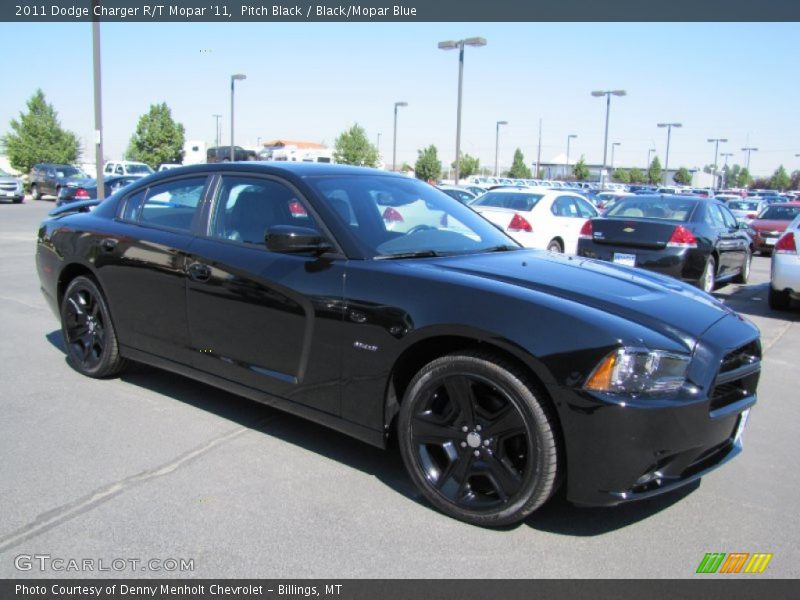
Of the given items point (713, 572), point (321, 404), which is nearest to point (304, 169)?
point (321, 404)

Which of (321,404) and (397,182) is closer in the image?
(321,404)

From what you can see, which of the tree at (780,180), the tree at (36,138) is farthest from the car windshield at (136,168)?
the tree at (780,180)

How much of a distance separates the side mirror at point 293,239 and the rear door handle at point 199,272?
678 millimetres

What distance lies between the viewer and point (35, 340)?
6180 millimetres

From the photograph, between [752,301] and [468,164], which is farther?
[468,164]

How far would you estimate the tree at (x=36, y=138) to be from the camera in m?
46.8

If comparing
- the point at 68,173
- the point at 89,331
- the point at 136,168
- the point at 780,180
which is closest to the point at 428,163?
the point at 136,168

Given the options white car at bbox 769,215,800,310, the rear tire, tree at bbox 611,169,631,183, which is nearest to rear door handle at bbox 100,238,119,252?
white car at bbox 769,215,800,310

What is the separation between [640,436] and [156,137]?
57081mm

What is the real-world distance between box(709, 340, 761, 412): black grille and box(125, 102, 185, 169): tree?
184 feet

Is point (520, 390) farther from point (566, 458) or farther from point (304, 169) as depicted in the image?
point (304, 169)

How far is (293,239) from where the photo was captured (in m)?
3.36

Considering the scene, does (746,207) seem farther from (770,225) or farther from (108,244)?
(108,244)
